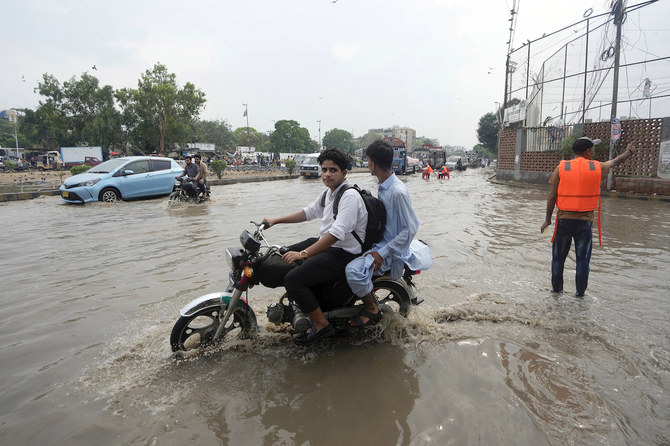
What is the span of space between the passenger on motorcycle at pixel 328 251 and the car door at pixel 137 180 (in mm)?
11458

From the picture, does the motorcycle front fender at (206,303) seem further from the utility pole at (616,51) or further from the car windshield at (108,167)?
the utility pole at (616,51)

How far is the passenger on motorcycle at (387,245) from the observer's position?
3031 mm

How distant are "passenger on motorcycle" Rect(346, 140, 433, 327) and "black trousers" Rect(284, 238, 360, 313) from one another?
12cm

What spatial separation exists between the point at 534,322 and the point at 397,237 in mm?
1895

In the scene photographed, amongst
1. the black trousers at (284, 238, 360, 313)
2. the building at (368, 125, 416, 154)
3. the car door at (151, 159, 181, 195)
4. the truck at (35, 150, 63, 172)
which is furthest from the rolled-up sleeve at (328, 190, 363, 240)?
the building at (368, 125, 416, 154)

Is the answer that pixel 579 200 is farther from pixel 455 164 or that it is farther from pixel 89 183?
pixel 455 164

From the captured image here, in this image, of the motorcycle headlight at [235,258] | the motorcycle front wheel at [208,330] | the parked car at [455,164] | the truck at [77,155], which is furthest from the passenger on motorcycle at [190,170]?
the parked car at [455,164]

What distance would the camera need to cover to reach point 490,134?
60156mm

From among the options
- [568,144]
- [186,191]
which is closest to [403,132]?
[568,144]

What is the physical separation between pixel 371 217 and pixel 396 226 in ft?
0.87

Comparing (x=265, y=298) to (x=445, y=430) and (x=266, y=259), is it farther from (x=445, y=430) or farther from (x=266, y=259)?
(x=445, y=430)

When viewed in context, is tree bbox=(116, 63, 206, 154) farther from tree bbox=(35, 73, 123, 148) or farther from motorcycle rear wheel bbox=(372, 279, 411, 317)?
motorcycle rear wheel bbox=(372, 279, 411, 317)

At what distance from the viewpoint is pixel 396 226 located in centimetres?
323

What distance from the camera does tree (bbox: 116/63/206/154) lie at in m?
38.9
